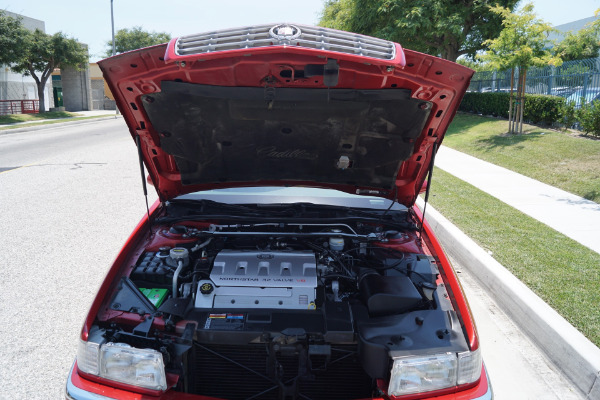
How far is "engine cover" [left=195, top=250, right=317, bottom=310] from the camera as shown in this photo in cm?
258

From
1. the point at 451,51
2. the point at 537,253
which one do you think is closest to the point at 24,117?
the point at 451,51

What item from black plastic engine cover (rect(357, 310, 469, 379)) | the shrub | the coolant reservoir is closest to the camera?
black plastic engine cover (rect(357, 310, 469, 379))

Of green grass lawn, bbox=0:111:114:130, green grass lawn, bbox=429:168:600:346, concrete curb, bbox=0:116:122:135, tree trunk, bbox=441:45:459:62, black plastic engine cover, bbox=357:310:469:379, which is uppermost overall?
tree trunk, bbox=441:45:459:62

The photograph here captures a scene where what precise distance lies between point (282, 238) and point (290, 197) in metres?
0.48

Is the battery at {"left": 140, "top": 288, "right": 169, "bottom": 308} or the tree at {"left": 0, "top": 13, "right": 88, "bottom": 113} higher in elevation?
the tree at {"left": 0, "top": 13, "right": 88, "bottom": 113}

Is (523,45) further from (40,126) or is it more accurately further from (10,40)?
(10,40)

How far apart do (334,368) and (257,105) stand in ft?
4.88

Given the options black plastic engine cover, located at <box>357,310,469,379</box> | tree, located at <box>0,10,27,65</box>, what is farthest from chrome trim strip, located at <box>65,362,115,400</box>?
tree, located at <box>0,10,27,65</box>

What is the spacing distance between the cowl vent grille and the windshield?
162 centimetres

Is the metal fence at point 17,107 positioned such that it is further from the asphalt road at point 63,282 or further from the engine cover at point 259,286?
the engine cover at point 259,286

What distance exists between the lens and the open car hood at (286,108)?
6.46ft

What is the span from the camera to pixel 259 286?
261 cm

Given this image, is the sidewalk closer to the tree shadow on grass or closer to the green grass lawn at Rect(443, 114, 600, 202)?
the green grass lawn at Rect(443, 114, 600, 202)

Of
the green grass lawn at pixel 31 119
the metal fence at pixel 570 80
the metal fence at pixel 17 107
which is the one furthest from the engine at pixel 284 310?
the metal fence at pixel 17 107
